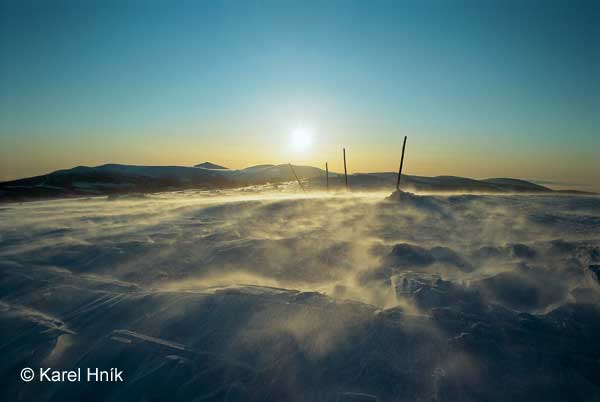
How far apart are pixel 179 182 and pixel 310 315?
52.5 m

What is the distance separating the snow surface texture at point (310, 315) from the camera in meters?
2.91

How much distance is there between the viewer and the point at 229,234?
685 cm

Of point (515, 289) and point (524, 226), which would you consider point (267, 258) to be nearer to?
point (515, 289)

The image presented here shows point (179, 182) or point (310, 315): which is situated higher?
point (179, 182)

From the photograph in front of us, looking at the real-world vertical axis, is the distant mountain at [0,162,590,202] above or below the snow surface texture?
above

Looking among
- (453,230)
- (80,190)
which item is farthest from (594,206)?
(80,190)

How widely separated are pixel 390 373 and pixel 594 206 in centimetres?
966

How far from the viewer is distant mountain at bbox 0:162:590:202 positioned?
113 ft

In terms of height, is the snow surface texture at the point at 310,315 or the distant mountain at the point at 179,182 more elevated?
the distant mountain at the point at 179,182

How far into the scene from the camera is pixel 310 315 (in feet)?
12.1

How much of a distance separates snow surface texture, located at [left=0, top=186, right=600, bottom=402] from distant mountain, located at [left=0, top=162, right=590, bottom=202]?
21367mm

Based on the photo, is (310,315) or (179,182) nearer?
(310,315)

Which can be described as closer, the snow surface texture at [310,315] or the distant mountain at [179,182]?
the snow surface texture at [310,315]

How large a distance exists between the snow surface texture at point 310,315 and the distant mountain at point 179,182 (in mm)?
21367
